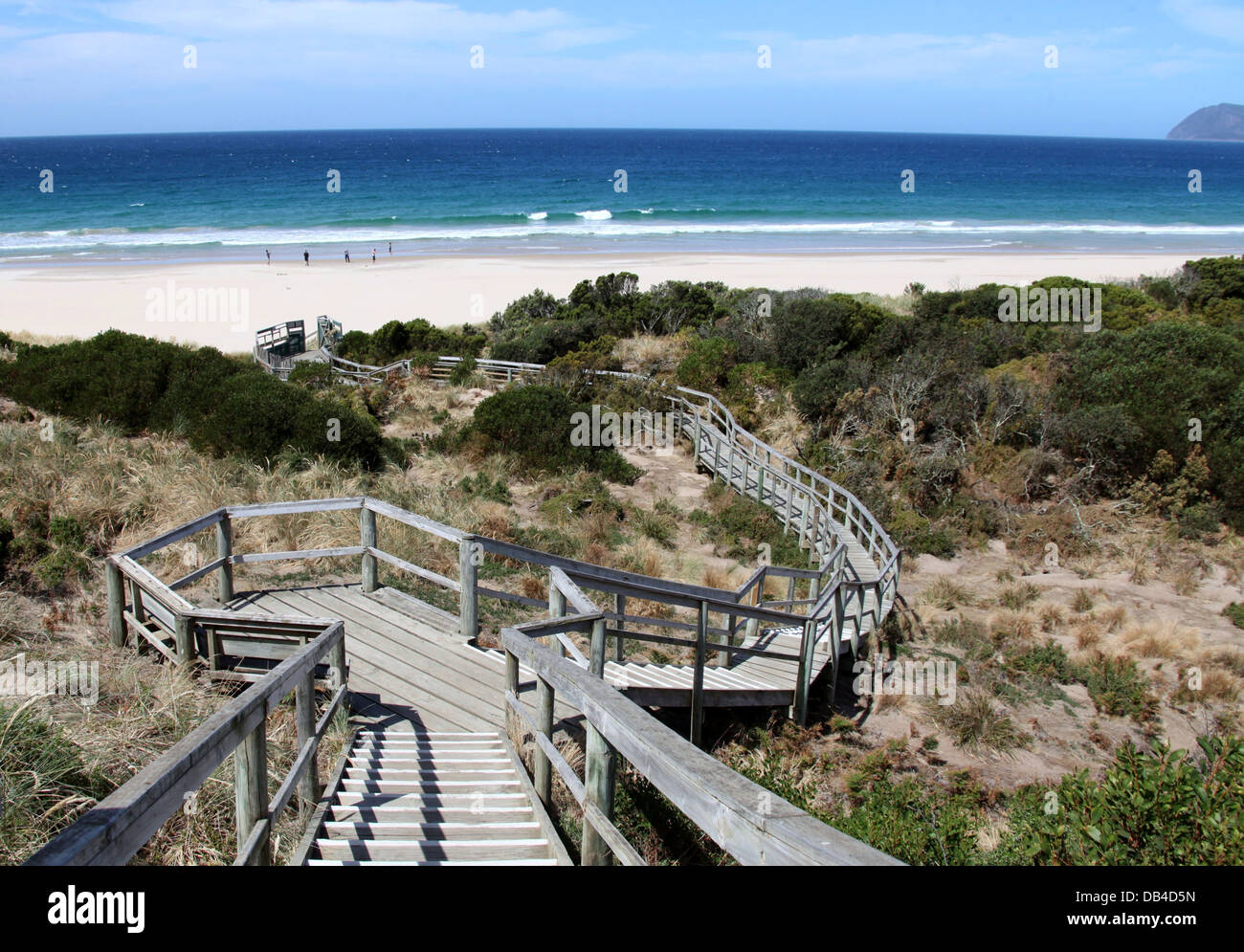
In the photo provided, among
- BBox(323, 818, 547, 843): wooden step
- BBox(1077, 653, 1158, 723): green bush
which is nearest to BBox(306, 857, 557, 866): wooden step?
BBox(323, 818, 547, 843): wooden step

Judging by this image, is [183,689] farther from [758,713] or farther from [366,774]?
[758,713]

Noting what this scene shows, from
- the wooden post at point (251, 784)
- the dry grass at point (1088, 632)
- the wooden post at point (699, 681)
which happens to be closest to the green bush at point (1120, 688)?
the dry grass at point (1088, 632)

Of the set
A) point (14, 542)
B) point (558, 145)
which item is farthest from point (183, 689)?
point (558, 145)

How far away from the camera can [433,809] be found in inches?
157

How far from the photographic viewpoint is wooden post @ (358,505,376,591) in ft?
24.3

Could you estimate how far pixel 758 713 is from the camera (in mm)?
7938

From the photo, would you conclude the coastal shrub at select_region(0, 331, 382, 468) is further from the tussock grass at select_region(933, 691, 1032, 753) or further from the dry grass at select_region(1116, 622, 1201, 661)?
the dry grass at select_region(1116, 622, 1201, 661)

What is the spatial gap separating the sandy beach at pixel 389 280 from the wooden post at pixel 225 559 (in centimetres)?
2309

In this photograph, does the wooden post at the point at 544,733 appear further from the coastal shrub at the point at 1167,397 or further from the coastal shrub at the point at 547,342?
the coastal shrub at the point at 547,342

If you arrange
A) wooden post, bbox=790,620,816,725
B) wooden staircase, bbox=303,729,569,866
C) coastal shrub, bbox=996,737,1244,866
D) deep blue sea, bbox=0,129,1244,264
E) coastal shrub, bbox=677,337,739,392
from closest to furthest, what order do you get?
wooden staircase, bbox=303,729,569,866 → coastal shrub, bbox=996,737,1244,866 → wooden post, bbox=790,620,816,725 → coastal shrub, bbox=677,337,739,392 → deep blue sea, bbox=0,129,1244,264

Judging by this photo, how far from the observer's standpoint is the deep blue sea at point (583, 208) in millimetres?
52438

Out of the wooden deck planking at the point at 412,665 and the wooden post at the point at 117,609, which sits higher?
the wooden post at the point at 117,609

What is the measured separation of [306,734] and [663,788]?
95.8 inches
